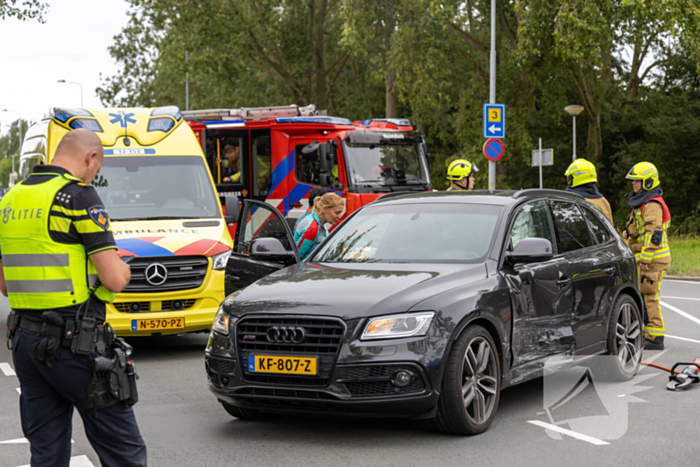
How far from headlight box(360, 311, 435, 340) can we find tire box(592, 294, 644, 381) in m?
2.55

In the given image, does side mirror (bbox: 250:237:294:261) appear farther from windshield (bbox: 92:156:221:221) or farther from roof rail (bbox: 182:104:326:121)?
roof rail (bbox: 182:104:326:121)

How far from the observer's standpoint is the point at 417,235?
667 cm

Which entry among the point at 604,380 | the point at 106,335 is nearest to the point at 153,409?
the point at 106,335

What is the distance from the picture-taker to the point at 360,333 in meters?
5.42

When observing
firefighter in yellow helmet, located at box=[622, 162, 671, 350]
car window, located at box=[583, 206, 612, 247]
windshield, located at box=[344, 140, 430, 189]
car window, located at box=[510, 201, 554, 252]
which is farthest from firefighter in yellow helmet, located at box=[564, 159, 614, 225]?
windshield, located at box=[344, 140, 430, 189]

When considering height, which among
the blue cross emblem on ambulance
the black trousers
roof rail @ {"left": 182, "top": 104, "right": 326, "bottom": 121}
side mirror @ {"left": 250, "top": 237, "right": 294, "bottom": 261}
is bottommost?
the black trousers

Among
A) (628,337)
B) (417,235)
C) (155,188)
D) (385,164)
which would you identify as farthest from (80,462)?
(385,164)

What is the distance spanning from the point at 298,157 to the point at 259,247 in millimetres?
9711

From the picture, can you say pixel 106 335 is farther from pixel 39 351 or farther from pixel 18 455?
pixel 18 455

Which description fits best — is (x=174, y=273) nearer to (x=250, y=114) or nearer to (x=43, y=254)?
(x=43, y=254)

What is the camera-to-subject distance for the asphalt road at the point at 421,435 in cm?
533

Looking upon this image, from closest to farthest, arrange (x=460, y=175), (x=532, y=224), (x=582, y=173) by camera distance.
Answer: (x=532, y=224), (x=582, y=173), (x=460, y=175)

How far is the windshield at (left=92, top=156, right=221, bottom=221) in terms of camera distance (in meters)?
9.95

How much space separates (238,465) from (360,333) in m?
1.03
